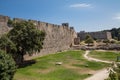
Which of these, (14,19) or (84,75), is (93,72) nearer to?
(84,75)

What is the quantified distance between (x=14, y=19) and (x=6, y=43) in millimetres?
5975

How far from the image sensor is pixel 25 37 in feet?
79.5

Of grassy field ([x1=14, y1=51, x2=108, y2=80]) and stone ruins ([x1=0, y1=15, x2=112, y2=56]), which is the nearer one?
grassy field ([x1=14, y1=51, x2=108, y2=80])

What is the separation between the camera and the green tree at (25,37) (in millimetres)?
23870

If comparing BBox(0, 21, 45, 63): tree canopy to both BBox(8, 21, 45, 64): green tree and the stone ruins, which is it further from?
the stone ruins

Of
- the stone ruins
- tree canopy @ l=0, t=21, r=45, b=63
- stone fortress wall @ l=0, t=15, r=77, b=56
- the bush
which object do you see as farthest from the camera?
stone fortress wall @ l=0, t=15, r=77, b=56

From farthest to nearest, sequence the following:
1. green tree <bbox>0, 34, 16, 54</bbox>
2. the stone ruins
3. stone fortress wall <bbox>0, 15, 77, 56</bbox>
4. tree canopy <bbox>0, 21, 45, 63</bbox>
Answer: stone fortress wall <bbox>0, 15, 77, 56</bbox>, the stone ruins, tree canopy <bbox>0, 21, 45, 63</bbox>, green tree <bbox>0, 34, 16, 54</bbox>

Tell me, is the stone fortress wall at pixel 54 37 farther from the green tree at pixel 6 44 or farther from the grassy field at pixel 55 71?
the grassy field at pixel 55 71

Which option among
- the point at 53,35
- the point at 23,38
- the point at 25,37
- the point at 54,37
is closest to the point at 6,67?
the point at 23,38

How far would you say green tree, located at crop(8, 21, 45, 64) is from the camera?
23.9 meters

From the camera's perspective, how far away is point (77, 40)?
179 feet

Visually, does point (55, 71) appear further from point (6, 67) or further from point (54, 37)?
point (54, 37)

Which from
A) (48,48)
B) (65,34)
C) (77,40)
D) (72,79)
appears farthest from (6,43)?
(77,40)

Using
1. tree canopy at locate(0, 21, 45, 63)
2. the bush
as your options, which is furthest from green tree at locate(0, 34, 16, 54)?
the bush
